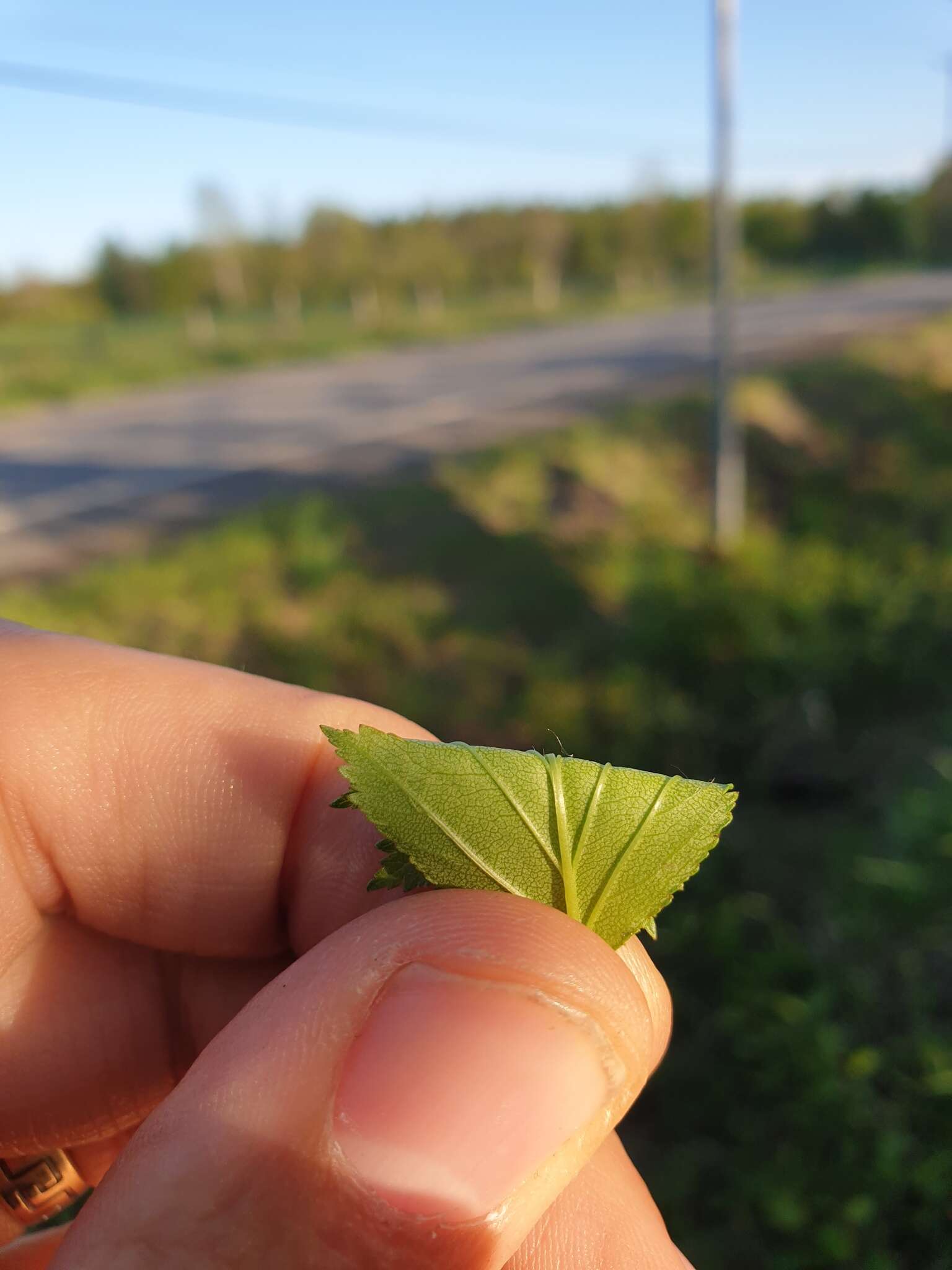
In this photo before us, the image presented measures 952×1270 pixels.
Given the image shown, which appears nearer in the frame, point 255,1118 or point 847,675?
point 255,1118

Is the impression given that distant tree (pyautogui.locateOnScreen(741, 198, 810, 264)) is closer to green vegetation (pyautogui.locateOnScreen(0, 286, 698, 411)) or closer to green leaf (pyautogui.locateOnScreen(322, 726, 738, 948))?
green vegetation (pyautogui.locateOnScreen(0, 286, 698, 411))

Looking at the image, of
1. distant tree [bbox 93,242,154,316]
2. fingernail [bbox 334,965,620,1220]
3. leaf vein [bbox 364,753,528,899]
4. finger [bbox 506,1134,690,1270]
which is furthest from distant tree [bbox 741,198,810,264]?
fingernail [bbox 334,965,620,1220]

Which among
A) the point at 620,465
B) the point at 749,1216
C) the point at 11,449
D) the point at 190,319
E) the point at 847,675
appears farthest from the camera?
the point at 190,319

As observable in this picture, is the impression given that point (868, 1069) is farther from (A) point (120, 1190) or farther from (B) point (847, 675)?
(B) point (847, 675)

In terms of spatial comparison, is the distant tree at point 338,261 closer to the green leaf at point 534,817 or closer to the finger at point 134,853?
the finger at point 134,853

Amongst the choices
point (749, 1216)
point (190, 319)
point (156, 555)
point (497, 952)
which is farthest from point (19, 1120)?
point (190, 319)

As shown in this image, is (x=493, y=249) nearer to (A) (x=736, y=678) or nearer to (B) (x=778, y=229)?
(B) (x=778, y=229)

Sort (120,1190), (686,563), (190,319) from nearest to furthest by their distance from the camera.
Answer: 1. (120,1190)
2. (686,563)
3. (190,319)
